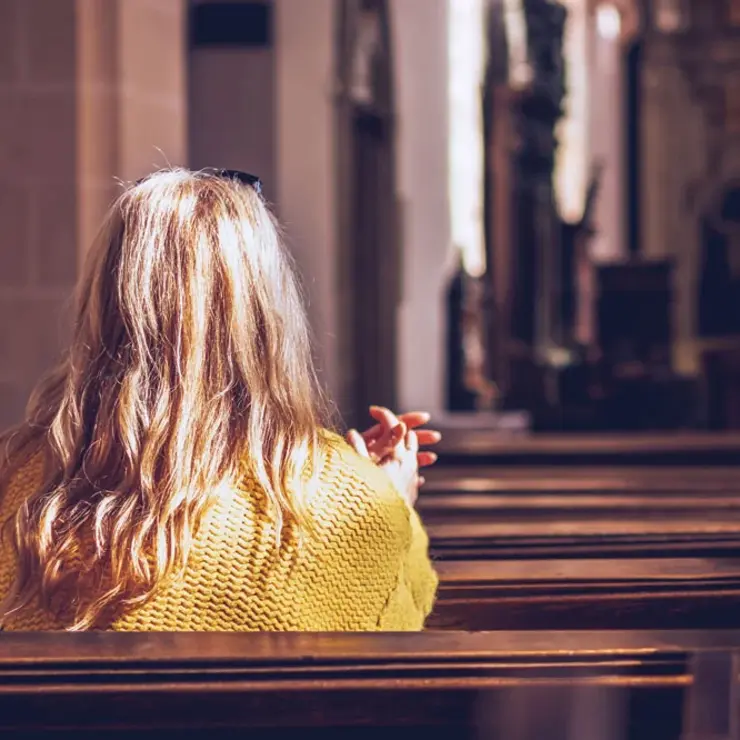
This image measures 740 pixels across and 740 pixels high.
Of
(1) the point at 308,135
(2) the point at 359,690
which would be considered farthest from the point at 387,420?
(1) the point at 308,135

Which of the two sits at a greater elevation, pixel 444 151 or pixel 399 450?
pixel 444 151

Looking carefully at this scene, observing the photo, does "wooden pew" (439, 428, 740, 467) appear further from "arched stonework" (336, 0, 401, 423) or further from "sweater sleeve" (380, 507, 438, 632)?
"arched stonework" (336, 0, 401, 423)

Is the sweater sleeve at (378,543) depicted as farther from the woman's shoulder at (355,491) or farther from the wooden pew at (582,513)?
the wooden pew at (582,513)

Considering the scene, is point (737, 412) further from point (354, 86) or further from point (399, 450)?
point (399, 450)

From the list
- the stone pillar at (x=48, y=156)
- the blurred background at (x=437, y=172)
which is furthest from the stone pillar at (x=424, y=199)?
the stone pillar at (x=48, y=156)

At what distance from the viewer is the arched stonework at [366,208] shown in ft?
23.6

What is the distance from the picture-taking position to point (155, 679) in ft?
4.07

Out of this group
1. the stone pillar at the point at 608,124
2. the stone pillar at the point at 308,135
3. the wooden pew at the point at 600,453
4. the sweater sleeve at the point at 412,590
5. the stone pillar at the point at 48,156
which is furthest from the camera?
the stone pillar at the point at 608,124

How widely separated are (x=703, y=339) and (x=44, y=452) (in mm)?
15098

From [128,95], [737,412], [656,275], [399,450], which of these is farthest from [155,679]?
[656,275]

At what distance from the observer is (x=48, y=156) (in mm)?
4711

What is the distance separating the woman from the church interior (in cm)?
24

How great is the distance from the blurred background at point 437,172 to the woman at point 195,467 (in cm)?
68

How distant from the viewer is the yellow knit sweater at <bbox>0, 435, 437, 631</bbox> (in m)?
1.59
